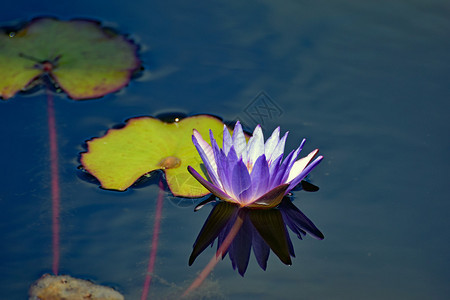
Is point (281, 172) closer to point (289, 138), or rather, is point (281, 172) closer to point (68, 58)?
point (289, 138)

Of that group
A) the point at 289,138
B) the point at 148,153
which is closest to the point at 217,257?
the point at 148,153

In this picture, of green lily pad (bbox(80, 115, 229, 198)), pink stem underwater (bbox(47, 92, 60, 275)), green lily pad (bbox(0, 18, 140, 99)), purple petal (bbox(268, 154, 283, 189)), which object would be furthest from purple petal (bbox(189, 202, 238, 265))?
green lily pad (bbox(0, 18, 140, 99))

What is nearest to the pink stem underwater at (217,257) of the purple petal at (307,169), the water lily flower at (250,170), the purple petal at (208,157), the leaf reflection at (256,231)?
the leaf reflection at (256,231)

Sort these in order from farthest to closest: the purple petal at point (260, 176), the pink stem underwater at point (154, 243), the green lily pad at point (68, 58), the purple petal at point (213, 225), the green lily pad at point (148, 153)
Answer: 1. the green lily pad at point (68, 58)
2. the green lily pad at point (148, 153)
3. the purple petal at point (213, 225)
4. the purple petal at point (260, 176)
5. the pink stem underwater at point (154, 243)

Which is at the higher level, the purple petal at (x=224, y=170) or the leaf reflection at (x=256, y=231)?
the purple petal at (x=224, y=170)

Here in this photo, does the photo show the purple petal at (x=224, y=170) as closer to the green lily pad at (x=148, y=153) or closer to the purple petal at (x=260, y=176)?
the purple petal at (x=260, y=176)

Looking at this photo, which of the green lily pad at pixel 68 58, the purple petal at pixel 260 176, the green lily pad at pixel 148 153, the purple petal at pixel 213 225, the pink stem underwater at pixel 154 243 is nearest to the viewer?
the pink stem underwater at pixel 154 243

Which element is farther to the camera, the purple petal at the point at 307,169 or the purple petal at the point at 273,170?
the purple petal at the point at 307,169
